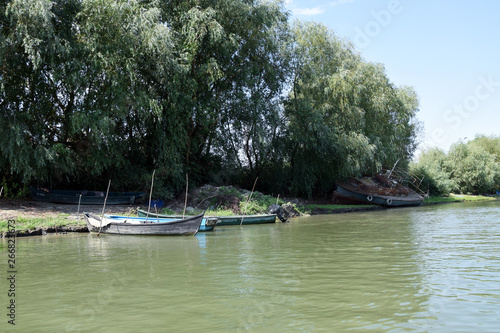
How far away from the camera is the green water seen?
222 inches

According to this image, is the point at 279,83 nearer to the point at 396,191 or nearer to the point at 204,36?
the point at 204,36

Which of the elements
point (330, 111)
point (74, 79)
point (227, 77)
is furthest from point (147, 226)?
point (330, 111)

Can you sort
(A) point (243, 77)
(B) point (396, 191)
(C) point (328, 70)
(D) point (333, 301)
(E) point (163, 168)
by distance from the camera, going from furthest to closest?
(B) point (396, 191), (C) point (328, 70), (A) point (243, 77), (E) point (163, 168), (D) point (333, 301)

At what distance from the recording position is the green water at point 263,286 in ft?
18.5

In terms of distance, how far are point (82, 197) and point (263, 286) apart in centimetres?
1714

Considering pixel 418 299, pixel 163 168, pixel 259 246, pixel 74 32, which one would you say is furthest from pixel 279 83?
pixel 418 299

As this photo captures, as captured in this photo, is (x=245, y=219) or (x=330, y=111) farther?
(x=330, y=111)

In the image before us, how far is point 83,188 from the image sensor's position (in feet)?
79.0

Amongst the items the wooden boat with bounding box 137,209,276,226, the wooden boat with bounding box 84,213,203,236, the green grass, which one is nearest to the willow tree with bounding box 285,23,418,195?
the wooden boat with bounding box 137,209,276,226

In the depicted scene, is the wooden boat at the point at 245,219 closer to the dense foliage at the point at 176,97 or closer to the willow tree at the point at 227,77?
the dense foliage at the point at 176,97

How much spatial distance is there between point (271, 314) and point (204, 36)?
67.2ft

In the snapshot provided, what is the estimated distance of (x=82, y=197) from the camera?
22109 millimetres

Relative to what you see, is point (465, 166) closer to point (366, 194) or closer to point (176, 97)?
point (366, 194)

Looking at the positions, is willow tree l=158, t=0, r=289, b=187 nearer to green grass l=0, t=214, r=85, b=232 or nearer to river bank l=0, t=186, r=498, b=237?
river bank l=0, t=186, r=498, b=237
